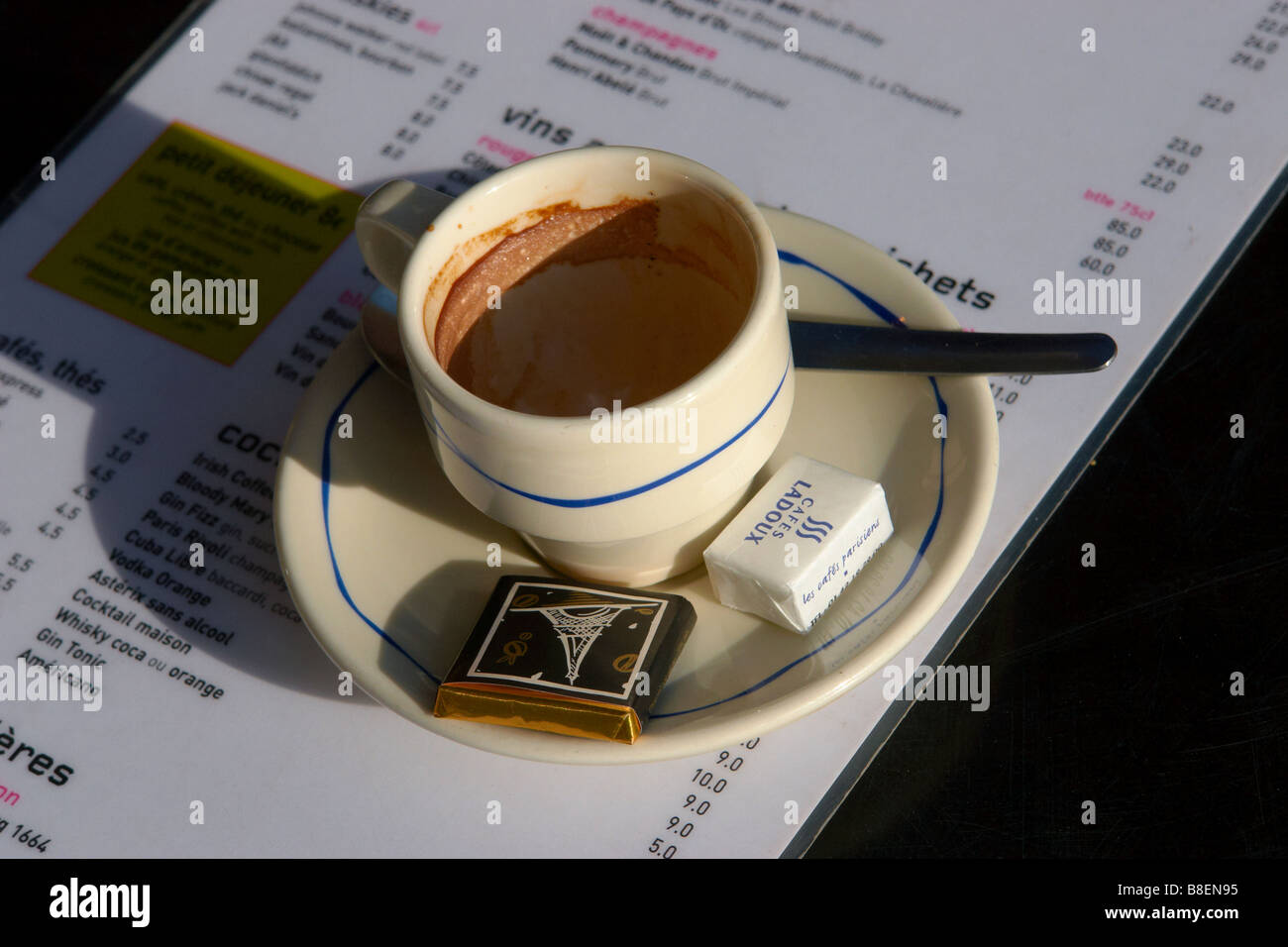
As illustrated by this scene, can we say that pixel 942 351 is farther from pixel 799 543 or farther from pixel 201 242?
pixel 201 242

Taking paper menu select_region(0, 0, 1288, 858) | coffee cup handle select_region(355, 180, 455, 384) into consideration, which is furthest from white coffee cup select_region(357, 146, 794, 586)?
paper menu select_region(0, 0, 1288, 858)

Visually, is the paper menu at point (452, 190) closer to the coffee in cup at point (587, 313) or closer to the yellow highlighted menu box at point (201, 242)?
the yellow highlighted menu box at point (201, 242)

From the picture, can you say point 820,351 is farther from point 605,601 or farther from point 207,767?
point 207,767

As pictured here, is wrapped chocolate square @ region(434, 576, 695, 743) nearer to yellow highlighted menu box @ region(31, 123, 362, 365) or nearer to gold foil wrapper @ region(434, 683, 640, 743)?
gold foil wrapper @ region(434, 683, 640, 743)

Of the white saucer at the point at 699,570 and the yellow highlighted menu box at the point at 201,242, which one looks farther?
the yellow highlighted menu box at the point at 201,242

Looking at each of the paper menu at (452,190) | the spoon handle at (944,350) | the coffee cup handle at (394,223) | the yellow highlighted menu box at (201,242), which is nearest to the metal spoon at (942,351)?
the spoon handle at (944,350)
